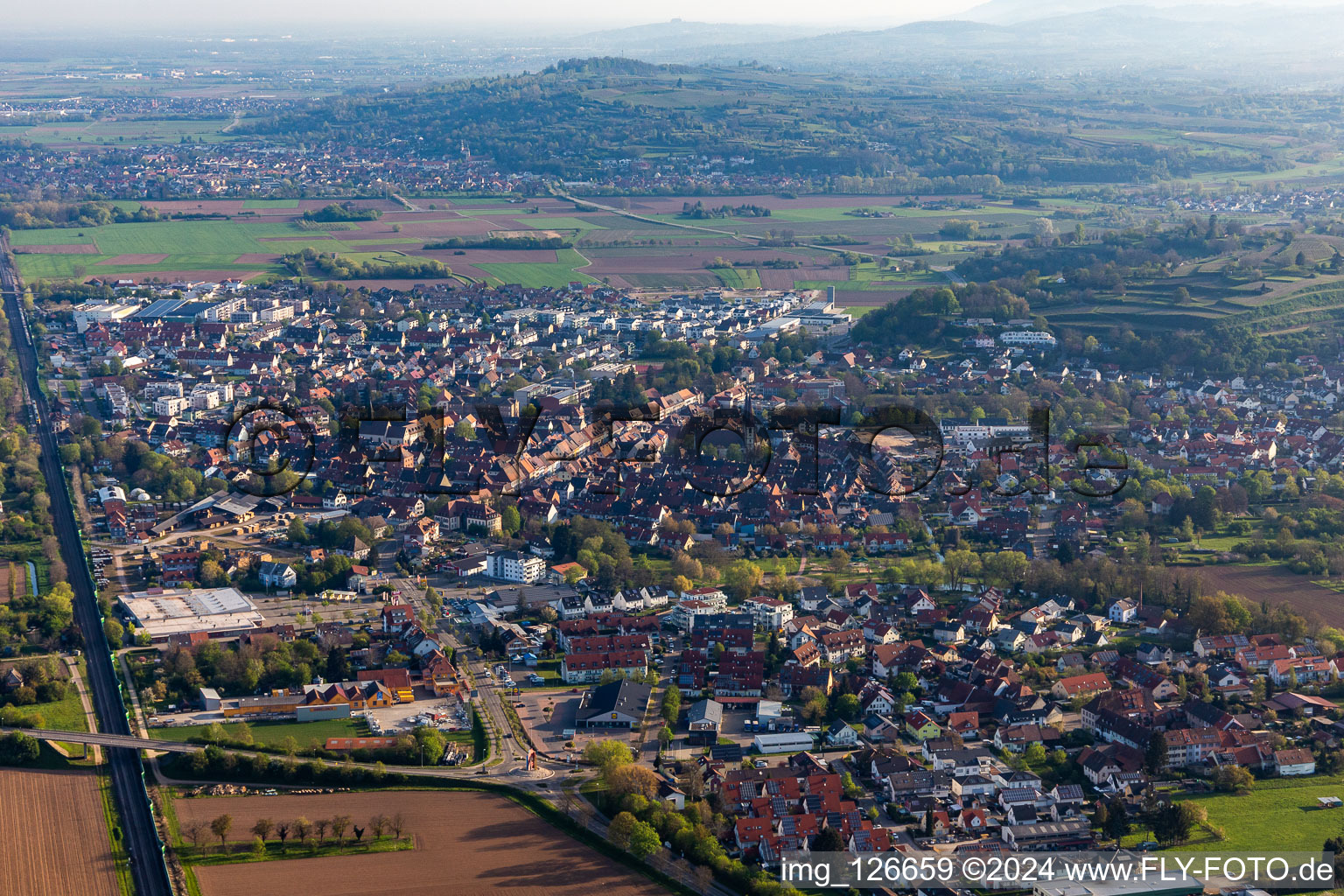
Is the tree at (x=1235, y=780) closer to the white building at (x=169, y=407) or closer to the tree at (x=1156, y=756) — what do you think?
the tree at (x=1156, y=756)

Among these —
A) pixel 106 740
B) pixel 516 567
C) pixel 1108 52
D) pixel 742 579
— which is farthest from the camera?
pixel 1108 52

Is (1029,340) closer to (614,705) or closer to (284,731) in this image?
(614,705)

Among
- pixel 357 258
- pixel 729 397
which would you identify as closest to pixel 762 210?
pixel 357 258

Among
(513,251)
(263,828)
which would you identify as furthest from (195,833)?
(513,251)

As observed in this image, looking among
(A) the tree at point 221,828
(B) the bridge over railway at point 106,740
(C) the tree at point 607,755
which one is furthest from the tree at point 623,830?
(B) the bridge over railway at point 106,740

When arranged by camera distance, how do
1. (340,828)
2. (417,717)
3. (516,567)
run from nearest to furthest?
(340,828) < (417,717) < (516,567)

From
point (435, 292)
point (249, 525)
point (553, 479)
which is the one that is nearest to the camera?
point (249, 525)

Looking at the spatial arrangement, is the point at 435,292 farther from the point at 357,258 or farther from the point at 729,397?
the point at 729,397
